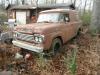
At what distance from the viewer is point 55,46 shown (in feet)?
25.9

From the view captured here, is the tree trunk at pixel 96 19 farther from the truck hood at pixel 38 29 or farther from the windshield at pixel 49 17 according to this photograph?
the truck hood at pixel 38 29

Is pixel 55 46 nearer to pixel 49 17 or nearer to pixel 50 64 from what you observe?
pixel 50 64

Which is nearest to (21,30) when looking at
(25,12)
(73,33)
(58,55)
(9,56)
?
(9,56)

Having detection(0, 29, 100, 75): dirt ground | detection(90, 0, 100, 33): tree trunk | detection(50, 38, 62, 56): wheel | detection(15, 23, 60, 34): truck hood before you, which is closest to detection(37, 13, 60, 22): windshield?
detection(15, 23, 60, 34): truck hood

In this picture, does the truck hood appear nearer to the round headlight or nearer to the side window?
the round headlight

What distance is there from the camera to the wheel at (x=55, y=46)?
759cm

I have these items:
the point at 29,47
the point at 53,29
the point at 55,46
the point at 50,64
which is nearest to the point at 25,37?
the point at 29,47

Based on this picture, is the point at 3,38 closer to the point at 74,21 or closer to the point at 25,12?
the point at 74,21

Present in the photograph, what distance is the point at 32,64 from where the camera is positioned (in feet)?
23.0

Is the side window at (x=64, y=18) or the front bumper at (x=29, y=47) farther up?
the side window at (x=64, y=18)

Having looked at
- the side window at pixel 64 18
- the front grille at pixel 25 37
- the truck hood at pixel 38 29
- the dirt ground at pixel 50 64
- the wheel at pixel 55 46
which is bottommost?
the dirt ground at pixel 50 64

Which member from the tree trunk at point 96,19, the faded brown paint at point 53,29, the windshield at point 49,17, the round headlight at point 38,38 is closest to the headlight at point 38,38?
the round headlight at point 38,38

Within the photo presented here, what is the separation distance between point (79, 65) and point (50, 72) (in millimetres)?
1190

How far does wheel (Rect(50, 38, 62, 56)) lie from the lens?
7.59 meters
